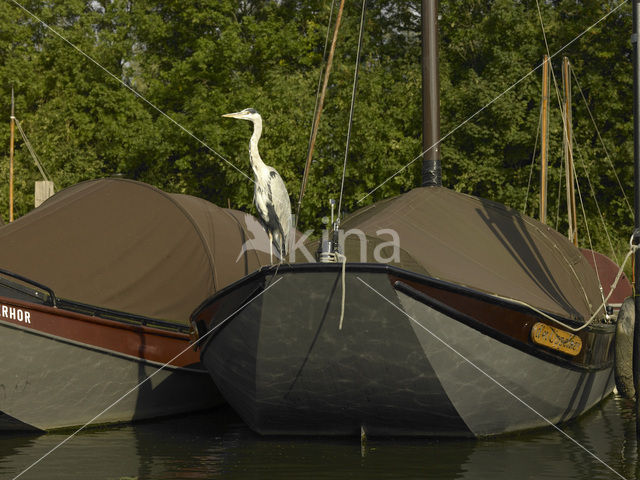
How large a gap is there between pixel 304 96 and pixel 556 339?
1839cm

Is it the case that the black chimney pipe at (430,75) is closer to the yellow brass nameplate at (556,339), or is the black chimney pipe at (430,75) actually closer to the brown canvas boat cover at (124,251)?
the brown canvas boat cover at (124,251)

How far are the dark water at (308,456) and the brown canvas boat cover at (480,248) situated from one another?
1.33 m

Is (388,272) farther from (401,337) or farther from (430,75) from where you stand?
(430,75)

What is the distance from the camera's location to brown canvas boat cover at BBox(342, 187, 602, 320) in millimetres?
9422

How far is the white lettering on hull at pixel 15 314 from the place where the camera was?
32.4 feet

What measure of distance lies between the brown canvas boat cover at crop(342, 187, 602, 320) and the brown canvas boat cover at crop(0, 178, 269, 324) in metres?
2.24

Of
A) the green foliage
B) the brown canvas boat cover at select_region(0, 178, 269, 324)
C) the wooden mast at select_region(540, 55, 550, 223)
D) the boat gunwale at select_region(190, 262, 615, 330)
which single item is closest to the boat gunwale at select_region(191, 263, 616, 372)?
the boat gunwale at select_region(190, 262, 615, 330)

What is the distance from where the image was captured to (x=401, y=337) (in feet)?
28.6

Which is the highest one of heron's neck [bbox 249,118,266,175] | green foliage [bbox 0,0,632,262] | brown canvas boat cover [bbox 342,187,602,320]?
green foliage [bbox 0,0,632,262]

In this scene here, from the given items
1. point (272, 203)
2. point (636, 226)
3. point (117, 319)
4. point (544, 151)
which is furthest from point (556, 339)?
point (544, 151)

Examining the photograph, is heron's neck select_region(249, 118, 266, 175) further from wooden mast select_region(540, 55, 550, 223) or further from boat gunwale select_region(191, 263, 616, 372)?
wooden mast select_region(540, 55, 550, 223)

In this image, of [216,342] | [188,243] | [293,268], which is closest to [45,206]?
[188,243]

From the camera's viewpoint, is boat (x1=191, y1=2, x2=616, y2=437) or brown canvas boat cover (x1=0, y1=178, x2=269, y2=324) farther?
brown canvas boat cover (x1=0, y1=178, x2=269, y2=324)

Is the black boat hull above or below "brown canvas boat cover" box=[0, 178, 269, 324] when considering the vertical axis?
below
